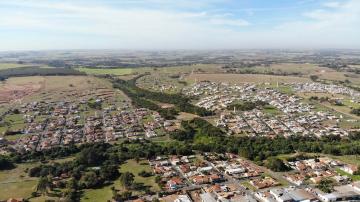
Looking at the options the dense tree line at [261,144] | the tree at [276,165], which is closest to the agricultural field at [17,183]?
the dense tree line at [261,144]

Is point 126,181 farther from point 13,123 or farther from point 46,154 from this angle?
point 13,123

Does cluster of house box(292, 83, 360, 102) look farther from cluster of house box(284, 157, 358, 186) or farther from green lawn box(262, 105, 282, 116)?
cluster of house box(284, 157, 358, 186)

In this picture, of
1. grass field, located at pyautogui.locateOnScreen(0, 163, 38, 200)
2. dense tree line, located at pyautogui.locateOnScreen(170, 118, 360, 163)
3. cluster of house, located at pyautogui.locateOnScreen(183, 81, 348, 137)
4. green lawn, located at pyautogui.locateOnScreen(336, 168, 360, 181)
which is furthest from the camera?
cluster of house, located at pyautogui.locateOnScreen(183, 81, 348, 137)

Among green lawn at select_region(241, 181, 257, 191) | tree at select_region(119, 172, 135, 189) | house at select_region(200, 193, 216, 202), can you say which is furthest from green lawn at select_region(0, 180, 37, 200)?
green lawn at select_region(241, 181, 257, 191)

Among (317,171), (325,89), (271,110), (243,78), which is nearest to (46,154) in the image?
(317,171)

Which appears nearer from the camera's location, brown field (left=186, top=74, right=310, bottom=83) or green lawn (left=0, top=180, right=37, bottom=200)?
green lawn (left=0, top=180, right=37, bottom=200)

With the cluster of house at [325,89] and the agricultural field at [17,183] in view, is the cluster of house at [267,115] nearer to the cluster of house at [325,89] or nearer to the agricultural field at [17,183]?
the cluster of house at [325,89]
